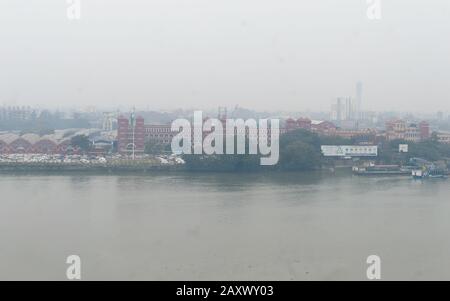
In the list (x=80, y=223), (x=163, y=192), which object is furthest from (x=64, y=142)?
(x=80, y=223)

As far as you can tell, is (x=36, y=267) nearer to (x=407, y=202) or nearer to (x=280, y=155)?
(x=407, y=202)

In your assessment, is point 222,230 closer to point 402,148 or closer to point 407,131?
point 402,148

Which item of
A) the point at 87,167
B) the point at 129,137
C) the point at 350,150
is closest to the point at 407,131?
the point at 350,150

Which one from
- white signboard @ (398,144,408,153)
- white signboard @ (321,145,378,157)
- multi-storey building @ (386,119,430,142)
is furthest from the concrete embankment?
multi-storey building @ (386,119,430,142)

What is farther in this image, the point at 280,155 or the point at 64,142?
the point at 64,142

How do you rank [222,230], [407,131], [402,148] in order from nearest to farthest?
[222,230], [402,148], [407,131]
